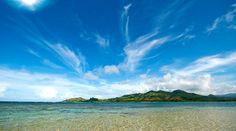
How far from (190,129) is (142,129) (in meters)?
5.03

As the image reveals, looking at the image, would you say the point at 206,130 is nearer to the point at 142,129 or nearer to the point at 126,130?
the point at 142,129

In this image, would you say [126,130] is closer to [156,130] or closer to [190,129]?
[156,130]

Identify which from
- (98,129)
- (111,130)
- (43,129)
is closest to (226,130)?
(111,130)

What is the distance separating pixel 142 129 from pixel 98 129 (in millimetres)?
4734

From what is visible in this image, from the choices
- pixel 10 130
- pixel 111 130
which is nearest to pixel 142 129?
pixel 111 130

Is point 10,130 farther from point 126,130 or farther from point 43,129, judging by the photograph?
point 126,130

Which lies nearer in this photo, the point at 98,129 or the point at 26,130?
the point at 26,130

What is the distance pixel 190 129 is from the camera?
23719mm

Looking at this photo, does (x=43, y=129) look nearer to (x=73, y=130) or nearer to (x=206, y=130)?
(x=73, y=130)

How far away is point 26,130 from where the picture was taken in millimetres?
22797

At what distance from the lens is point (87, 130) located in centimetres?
2341

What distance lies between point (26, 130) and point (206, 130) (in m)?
18.2

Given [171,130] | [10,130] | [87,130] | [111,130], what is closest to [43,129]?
[10,130]

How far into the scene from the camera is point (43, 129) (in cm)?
2356
